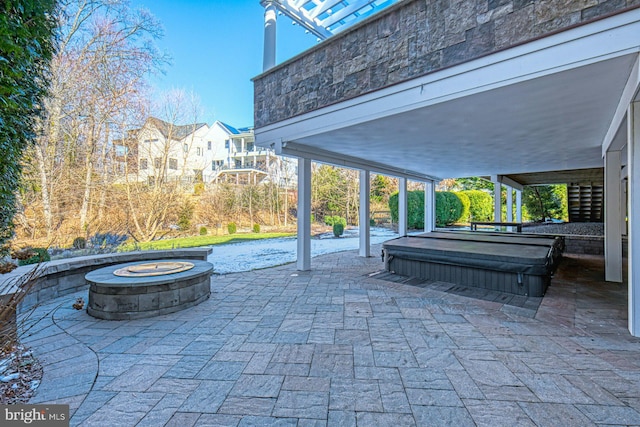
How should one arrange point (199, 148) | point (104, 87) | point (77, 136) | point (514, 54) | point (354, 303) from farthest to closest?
point (199, 148), point (104, 87), point (77, 136), point (354, 303), point (514, 54)

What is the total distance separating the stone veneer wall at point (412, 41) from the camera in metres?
2.48

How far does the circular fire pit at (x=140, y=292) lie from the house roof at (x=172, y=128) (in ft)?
26.3

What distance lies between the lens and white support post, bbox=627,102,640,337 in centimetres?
275

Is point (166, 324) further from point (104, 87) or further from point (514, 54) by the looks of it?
point (104, 87)

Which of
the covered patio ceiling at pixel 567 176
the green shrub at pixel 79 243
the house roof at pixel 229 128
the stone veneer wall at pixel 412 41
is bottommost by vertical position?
the green shrub at pixel 79 243

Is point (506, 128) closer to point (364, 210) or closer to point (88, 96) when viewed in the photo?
point (364, 210)

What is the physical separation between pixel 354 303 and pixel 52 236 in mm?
7771

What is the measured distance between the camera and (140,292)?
11.2ft

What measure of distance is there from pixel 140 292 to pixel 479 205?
1712cm

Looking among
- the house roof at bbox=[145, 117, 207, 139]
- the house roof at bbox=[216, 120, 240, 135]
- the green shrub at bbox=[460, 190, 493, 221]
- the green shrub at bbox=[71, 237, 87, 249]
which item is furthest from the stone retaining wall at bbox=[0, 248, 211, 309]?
the house roof at bbox=[216, 120, 240, 135]

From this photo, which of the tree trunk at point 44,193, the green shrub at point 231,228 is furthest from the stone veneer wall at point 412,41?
the green shrub at point 231,228

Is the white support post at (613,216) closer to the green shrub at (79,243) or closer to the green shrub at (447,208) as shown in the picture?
the green shrub at (447,208)

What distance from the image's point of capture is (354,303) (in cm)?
391

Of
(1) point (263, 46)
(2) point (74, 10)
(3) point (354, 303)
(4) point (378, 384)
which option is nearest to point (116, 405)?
(4) point (378, 384)
